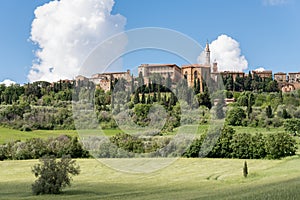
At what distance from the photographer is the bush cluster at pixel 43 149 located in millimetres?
76000

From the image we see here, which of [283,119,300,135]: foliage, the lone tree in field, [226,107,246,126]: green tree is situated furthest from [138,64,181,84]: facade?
[226,107,246,126]: green tree

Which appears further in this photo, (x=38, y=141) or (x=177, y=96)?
(x=38, y=141)

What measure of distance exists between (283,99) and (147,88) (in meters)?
95.4

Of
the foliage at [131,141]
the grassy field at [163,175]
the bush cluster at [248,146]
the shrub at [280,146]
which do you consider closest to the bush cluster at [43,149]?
the grassy field at [163,175]

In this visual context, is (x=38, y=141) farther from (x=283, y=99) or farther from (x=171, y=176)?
(x=283, y=99)

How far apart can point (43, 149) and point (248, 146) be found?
1365 inches

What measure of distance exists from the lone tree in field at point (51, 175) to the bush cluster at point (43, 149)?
3972 cm

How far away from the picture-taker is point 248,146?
6944cm

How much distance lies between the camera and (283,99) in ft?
411

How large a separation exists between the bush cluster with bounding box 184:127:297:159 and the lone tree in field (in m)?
32.0

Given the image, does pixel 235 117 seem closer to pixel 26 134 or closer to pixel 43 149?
pixel 43 149

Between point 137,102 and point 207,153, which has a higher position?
point 137,102

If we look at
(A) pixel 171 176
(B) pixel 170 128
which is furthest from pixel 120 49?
(A) pixel 171 176

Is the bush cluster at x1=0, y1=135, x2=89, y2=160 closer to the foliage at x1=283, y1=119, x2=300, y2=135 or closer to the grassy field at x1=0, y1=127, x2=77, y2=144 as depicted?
the grassy field at x1=0, y1=127, x2=77, y2=144
